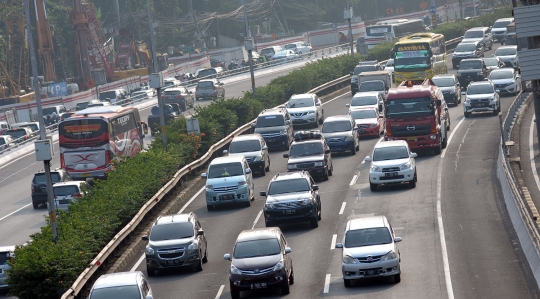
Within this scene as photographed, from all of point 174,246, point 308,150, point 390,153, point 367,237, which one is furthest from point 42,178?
point 367,237

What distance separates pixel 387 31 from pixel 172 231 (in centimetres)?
6728

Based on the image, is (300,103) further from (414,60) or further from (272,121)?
(414,60)

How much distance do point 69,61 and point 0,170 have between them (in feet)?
188

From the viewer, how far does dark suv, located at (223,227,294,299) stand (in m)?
22.5

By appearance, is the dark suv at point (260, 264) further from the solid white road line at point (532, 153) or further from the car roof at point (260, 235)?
the solid white road line at point (532, 153)

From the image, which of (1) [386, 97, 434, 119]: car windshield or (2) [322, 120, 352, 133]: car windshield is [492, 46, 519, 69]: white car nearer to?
(2) [322, 120, 352, 133]: car windshield

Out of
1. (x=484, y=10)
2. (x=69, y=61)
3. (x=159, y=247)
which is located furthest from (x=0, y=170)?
(x=484, y=10)

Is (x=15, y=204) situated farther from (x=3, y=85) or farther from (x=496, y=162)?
(x=3, y=85)

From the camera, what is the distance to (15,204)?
4344 cm

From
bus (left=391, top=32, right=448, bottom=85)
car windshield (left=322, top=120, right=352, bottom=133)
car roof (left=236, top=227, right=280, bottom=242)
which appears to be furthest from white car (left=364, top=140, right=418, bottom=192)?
bus (left=391, top=32, right=448, bottom=85)

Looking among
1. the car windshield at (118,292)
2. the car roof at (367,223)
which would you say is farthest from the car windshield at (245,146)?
the car windshield at (118,292)

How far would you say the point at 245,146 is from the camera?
132 ft

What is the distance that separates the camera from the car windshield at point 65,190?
38.6 m

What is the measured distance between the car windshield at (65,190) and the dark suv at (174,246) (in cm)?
1281
